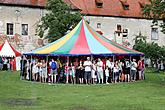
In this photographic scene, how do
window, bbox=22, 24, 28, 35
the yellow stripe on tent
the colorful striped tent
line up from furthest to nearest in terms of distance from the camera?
window, bbox=22, 24, 28, 35 < the yellow stripe on tent < the colorful striped tent

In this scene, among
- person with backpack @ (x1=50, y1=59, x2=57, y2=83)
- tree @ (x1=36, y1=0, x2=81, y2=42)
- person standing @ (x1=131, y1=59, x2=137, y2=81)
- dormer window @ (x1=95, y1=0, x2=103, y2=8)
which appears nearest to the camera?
person with backpack @ (x1=50, y1=59, x2=57, y2=83)

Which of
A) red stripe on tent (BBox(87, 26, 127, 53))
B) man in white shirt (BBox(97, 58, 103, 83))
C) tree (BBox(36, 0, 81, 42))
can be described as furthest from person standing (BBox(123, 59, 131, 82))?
tree (BBox(36, 0, 81, 42))

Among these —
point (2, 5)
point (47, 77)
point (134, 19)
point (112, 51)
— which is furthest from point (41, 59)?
point (134, 19)

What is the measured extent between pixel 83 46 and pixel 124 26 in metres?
30.6

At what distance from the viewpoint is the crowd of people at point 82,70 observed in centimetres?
2798

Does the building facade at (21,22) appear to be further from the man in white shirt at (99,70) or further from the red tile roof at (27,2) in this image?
the man in white shirt at (99,70)

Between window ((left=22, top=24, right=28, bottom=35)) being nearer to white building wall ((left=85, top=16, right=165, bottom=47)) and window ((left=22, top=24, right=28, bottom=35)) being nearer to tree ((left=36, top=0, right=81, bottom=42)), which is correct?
tree ((left=36, top=0, right=81, bottom=42))

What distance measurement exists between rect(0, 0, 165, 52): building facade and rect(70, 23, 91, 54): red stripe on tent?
1641cm

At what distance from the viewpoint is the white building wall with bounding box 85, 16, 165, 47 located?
2265 inches

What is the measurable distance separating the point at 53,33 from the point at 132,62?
54.6 ft

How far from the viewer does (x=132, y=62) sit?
30062mm

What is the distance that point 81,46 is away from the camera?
29.7m

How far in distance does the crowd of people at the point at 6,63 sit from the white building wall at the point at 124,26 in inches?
593

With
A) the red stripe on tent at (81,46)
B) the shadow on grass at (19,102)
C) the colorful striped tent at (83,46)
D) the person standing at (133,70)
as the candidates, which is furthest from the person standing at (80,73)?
the shadow on grass at (19,102)
